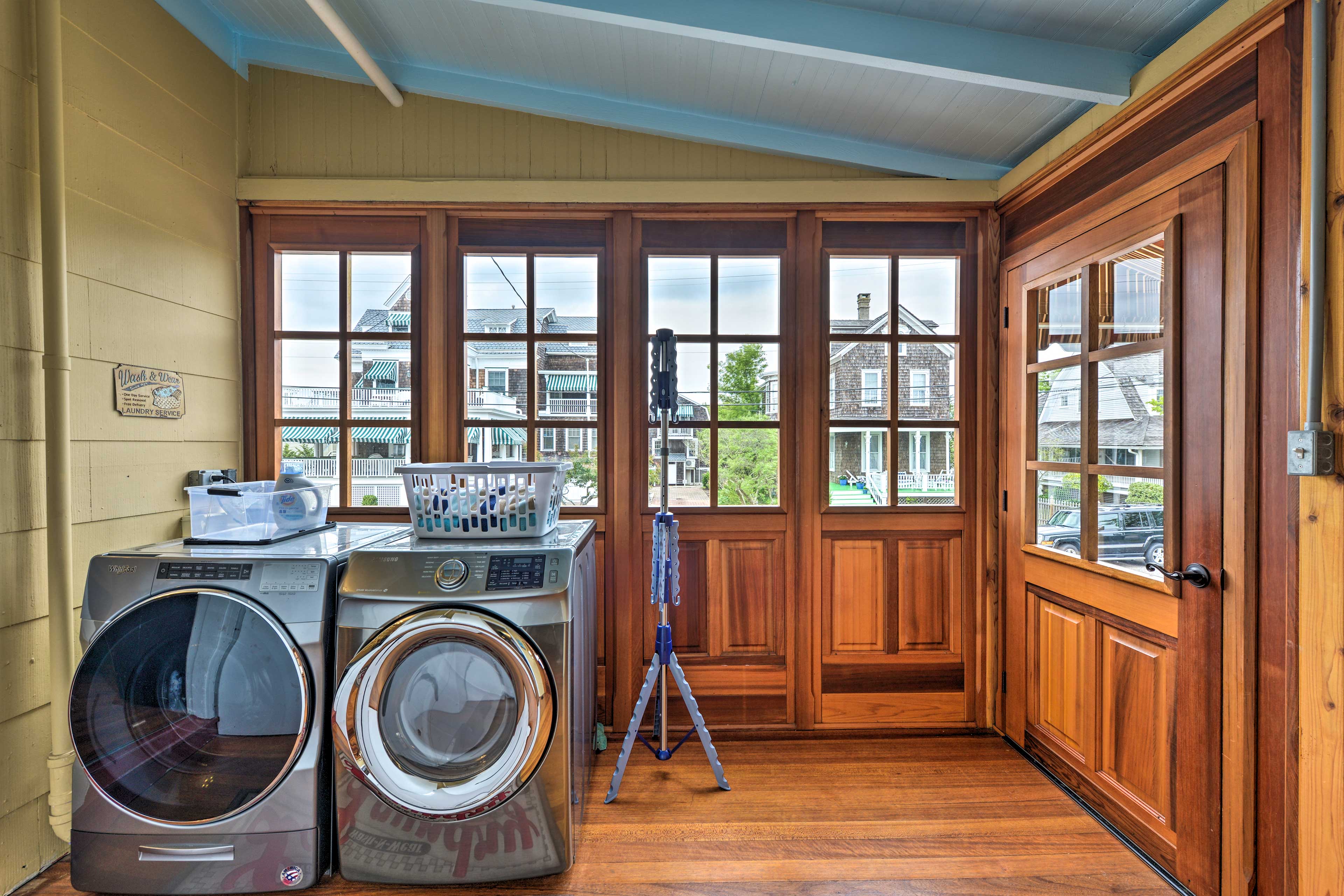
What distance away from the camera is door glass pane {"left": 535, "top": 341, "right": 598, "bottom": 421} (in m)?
2.58

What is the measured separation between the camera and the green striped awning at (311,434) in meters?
2.55

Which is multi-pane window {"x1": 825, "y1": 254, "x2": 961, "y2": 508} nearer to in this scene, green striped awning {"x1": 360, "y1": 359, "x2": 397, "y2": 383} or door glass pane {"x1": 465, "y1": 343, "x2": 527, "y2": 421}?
door glass pane {"x1": 465, "y1": 343, "x2": 527, "y2": 421}

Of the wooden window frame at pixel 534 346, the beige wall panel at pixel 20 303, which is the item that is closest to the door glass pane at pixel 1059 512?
the wooden window frame at pixel 534 346

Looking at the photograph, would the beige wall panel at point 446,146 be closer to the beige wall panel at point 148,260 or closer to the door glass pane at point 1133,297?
the beige wall panel at point 148,260

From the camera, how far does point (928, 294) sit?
261 cm

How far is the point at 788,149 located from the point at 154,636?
2.58m

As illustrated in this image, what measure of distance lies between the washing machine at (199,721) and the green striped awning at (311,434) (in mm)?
923

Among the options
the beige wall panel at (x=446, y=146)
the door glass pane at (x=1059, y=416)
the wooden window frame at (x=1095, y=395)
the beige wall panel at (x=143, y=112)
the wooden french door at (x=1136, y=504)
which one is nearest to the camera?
the wooden french door at (x=1136, y=504)

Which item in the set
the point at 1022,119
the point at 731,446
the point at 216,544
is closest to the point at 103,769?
the point at 216,544

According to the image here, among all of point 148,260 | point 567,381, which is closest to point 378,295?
point 148,260

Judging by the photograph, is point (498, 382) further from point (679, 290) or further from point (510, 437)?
point (679, 290)

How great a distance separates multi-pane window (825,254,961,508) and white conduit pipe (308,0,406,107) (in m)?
1.82

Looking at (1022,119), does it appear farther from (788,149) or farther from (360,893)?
(360,893)

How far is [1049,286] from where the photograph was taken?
7.36 feet
